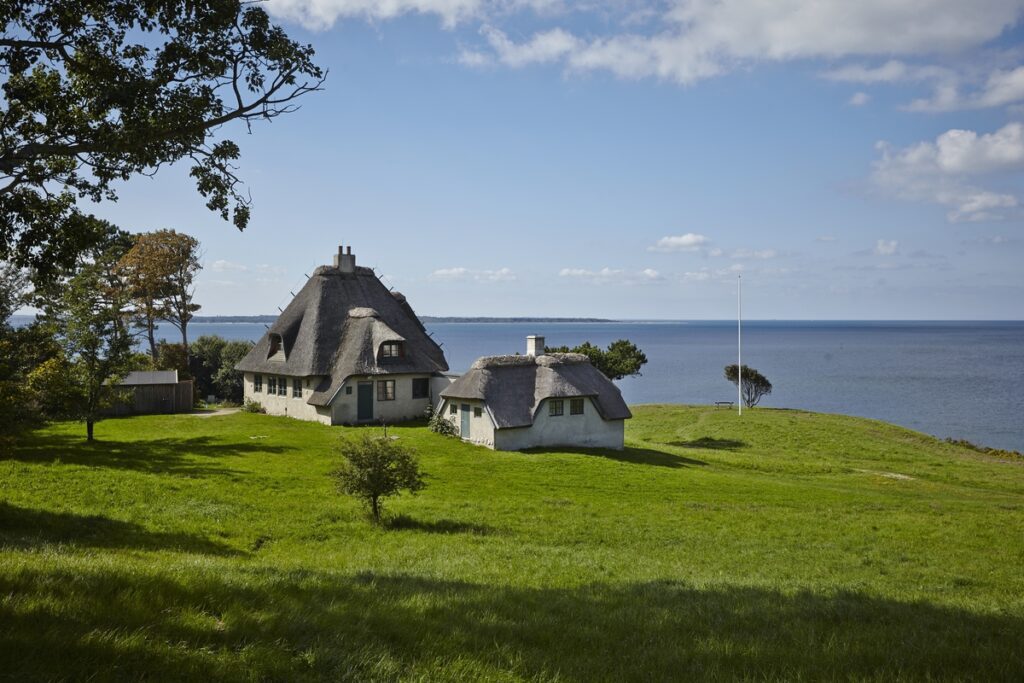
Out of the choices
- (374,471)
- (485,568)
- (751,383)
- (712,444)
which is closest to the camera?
(485,568)

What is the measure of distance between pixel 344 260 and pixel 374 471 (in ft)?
102

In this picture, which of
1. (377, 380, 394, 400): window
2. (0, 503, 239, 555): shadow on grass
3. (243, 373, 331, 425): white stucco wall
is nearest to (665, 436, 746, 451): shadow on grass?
(377, 380, 394, 400): window

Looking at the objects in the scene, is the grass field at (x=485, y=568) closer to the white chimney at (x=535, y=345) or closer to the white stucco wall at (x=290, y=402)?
the white stucco wall at (x=290, y=402)

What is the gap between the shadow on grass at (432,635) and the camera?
6477mm

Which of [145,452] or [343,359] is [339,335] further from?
[145,452]

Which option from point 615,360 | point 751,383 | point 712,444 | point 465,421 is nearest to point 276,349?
point 465,421

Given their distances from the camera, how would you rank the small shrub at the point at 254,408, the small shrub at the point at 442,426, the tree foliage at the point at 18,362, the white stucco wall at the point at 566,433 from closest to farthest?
1. the tree foliage at the point at 18,362
2. the white stucco wall at the point at 566,433
3. the small shrub at the point at 442,426
4. the small shrub at the point at 254,408

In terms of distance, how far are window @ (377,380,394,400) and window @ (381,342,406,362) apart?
1.44 m

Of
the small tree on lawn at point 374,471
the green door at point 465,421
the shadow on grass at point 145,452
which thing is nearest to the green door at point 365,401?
the green door at point 465,421

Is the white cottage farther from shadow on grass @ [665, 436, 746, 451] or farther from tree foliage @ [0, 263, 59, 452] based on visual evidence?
shadow on grass @ [665, 436, 746, 451]

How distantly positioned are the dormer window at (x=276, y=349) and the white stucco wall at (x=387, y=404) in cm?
626

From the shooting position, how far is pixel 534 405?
121 ft

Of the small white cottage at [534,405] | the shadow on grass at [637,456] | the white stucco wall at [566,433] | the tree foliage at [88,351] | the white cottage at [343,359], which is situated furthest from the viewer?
the white cottage at [343,359]

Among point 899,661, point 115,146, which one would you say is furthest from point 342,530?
point 899,661
